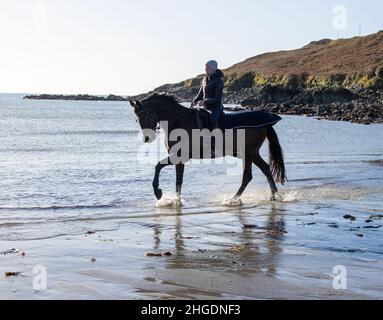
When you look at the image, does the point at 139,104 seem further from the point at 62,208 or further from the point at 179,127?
the point at 62,208

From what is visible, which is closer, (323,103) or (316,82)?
(323,103)

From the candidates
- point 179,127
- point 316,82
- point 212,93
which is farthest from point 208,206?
point 316,82

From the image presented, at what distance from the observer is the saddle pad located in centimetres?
1398

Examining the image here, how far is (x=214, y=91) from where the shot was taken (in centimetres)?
1368

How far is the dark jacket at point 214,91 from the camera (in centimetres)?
1361

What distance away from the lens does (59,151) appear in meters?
29.6

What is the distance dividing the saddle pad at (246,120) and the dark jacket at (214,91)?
1.14 ft

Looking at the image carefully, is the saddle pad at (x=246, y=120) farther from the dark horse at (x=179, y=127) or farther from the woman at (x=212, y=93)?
the woman at (x=212, y=93)

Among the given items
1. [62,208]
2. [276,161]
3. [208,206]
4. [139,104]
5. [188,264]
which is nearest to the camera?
[188,264]

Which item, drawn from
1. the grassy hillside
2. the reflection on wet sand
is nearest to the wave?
the reflection on wet sand

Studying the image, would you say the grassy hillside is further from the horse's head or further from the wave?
the wave

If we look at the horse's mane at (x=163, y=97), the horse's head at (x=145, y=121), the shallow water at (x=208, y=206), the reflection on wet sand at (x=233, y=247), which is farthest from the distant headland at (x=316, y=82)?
the reflection on wet sand at (x=233, y=247)

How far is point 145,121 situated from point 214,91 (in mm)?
1655

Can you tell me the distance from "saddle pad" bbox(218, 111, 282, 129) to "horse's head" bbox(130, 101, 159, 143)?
1545 mm
